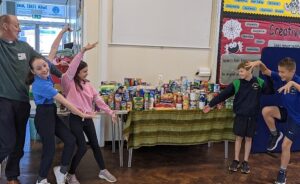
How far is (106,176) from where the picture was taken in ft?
10.5

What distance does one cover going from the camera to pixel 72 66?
294 centimetres

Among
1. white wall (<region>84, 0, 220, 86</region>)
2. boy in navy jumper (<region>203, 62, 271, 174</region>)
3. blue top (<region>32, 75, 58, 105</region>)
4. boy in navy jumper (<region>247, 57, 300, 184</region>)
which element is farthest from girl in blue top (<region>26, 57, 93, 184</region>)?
boy in navy jumper (<region>247, 57, 300, 184</region>)

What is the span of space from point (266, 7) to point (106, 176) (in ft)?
10.5

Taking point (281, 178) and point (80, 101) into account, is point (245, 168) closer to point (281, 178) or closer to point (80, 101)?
point (281, 178)

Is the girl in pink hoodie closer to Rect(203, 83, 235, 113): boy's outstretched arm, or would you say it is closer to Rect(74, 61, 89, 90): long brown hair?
Rect(74, 61, 89, 90): long brown hair

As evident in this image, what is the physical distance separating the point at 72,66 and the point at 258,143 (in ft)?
8.14

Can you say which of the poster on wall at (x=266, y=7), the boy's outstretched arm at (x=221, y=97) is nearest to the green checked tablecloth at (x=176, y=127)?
the boy's outstretched arm at (x=221, y=97)

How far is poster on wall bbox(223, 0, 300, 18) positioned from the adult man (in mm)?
2795

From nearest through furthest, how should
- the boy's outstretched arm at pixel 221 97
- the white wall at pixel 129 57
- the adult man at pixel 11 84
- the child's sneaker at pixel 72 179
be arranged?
the adult man at pixel 11 84
the child's sneaker at pixel 72 179
the boy's outstretched arm at pixel 221 97
the white wall at pixel 129 57

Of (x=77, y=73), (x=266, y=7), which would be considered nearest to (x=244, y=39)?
(x=266, y=7)

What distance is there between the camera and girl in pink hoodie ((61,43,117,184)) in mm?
2979

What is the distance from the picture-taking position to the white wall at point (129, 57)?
4.02 m

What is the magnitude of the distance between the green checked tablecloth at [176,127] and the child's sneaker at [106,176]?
389 millimetres

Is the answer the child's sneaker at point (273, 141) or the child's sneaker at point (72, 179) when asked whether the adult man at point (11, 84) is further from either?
the child's sneaker at point (273, 141)
